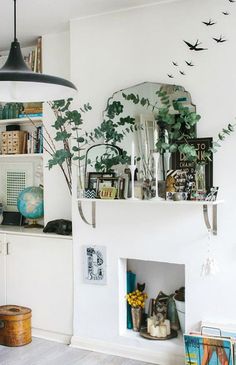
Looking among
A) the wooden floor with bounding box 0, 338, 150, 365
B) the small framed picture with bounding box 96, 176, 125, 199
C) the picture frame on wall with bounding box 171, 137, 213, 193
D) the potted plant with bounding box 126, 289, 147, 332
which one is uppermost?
the picture frame on wall with bounding box 171, 137, 213, 193

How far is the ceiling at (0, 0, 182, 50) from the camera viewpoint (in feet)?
9.62

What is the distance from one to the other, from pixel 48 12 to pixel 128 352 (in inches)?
101

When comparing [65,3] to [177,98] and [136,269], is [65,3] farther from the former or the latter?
[136,269]

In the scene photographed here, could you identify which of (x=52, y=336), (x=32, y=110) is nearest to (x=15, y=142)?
(x=32, y=110)

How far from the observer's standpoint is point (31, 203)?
3658mm

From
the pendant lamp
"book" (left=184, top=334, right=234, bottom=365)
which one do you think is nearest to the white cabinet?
"book" (left=184, top=334, right=234, bottom=365)

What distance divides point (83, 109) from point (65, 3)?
0.77m

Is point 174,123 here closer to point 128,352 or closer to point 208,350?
point 208,350

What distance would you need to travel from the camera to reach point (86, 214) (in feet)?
10.7

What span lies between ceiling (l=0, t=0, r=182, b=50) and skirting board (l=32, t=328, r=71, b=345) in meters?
2.48

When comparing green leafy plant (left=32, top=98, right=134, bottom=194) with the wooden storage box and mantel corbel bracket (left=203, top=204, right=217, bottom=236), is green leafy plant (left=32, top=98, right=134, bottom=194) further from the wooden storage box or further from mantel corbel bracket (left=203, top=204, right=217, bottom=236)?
mantel corbel bracket (left=203, top=204, right=217, bottom=236)

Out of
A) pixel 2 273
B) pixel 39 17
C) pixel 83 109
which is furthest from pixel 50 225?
pixel 39 17

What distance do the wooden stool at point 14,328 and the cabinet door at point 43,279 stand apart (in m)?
0.15

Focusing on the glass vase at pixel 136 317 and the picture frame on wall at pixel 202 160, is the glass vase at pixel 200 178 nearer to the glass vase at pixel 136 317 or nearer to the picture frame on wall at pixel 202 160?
the picture frame on wall at pixel 202 160
